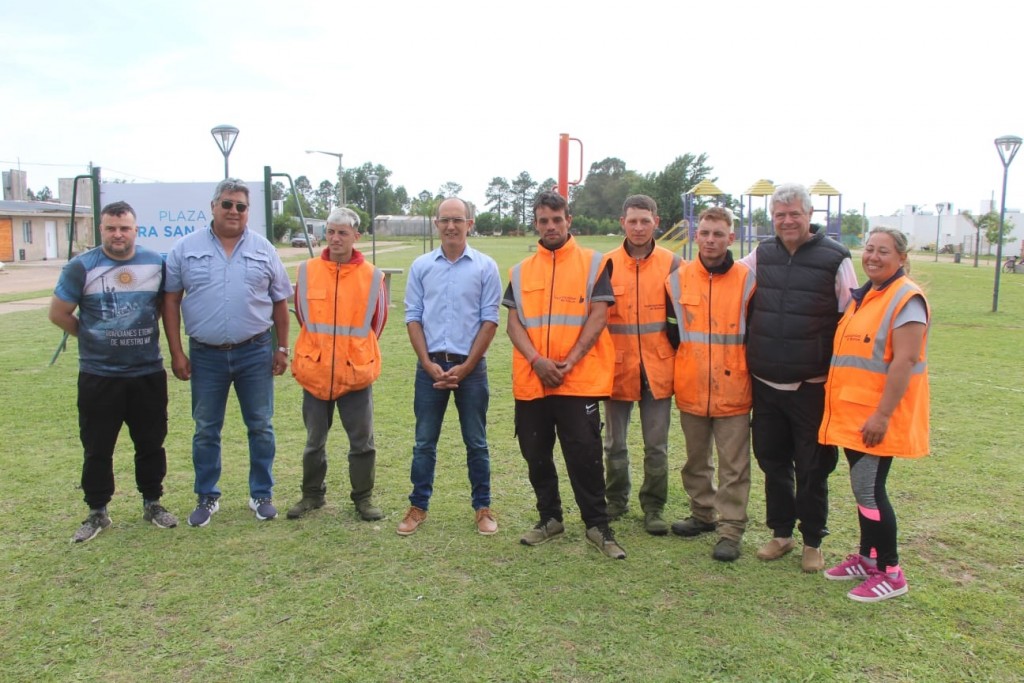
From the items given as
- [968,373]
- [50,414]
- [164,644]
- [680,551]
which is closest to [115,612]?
[164,644]

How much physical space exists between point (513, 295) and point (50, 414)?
4823mm

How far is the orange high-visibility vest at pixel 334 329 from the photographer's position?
14.0 ft

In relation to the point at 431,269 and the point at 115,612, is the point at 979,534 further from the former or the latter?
the point at 115,612

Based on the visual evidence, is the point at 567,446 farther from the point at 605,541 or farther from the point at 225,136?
the point at 225,136

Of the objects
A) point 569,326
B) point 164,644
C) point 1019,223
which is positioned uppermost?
point 1019,223

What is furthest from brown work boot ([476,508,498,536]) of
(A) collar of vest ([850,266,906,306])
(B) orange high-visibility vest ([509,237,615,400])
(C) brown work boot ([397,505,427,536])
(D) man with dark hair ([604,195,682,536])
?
(A) collar of vest ([850,266,906,306])

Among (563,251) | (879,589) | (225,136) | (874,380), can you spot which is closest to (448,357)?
(563,251)

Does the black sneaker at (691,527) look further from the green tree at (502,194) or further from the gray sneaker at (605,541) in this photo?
the green tree at (502,194)

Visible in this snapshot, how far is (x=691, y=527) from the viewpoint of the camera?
165 inches

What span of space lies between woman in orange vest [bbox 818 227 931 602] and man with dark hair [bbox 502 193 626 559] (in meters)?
1.12

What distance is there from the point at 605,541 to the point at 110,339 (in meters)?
2.83

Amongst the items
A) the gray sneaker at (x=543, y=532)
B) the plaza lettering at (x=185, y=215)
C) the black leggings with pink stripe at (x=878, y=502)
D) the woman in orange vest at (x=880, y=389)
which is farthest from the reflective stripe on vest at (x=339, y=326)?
the plaza lettering at (x=185, y=215)

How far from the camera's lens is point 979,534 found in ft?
13.5

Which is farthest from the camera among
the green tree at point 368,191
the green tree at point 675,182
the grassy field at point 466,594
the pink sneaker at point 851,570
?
the green tree at point 368,191
